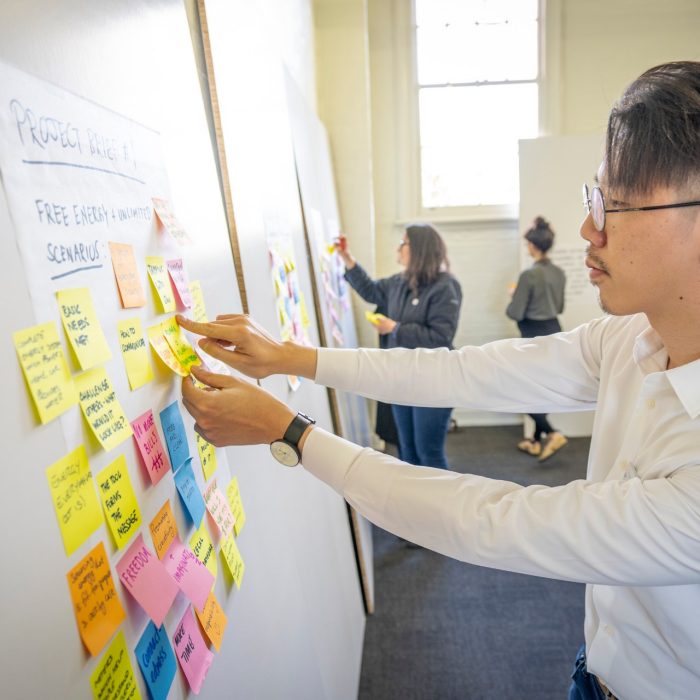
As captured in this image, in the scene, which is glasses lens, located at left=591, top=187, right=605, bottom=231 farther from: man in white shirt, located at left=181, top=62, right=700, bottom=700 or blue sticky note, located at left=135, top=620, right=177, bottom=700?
blue sticky note, located at left=135, top=620, right=177, bottom=700

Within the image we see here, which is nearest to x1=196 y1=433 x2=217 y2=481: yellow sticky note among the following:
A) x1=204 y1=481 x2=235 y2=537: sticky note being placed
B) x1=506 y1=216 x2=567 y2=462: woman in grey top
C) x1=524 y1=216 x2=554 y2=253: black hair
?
x1=204 y1=481 x2=235 y2=537: sticky note being placed

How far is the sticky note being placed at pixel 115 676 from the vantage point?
0.57m

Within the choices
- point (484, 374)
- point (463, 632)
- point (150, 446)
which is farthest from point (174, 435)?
point (463, 632)

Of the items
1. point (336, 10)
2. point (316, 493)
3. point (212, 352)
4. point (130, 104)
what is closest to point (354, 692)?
point (316, 493)

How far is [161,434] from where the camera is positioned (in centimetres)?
76

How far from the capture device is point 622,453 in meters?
0.93

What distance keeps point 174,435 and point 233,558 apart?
27 cm

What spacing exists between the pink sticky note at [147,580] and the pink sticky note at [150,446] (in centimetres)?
8

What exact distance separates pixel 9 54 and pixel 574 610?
2.55m

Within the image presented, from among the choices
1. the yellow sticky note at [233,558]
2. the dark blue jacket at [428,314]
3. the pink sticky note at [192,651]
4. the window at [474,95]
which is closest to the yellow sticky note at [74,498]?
the pink sticky note at [192,651]

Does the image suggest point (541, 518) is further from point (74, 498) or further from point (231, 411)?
point (74, 498)

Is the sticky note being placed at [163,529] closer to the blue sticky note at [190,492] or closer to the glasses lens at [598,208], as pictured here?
the blue sticky note at [190,492]

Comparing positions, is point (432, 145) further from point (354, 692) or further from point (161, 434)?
point (161, 434)

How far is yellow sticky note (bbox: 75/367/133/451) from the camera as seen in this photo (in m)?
0.59
